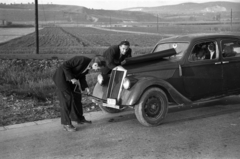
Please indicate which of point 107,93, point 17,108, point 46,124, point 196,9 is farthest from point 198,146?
point 196,9

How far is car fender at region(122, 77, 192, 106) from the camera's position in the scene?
5.55m

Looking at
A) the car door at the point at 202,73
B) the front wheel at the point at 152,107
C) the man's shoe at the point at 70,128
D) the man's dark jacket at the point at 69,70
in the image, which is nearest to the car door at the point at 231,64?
the car door at the point at 202,73

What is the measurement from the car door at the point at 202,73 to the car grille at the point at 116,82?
4.31ft

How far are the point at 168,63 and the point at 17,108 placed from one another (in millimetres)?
3523

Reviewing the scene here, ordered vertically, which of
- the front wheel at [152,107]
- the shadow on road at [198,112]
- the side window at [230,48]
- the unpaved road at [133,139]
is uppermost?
the side window at [230,48]

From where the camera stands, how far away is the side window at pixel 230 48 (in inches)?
265

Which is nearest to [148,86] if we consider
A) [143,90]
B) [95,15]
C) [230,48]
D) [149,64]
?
[143,90]

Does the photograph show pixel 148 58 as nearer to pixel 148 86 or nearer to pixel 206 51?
pixel 148 86

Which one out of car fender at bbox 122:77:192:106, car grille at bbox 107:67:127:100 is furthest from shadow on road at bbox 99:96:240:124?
car grille at bbox 107:67:127:100

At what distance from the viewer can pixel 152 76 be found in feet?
19.4

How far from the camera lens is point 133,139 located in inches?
197

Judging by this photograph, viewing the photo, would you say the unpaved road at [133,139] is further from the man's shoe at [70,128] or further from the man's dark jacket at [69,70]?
the man's dark jacket at [69,70]

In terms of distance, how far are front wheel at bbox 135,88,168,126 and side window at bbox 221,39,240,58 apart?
6.33 feet

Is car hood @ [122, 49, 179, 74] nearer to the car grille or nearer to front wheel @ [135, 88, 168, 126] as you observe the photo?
the car grille
